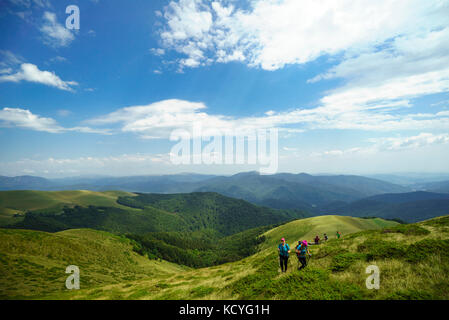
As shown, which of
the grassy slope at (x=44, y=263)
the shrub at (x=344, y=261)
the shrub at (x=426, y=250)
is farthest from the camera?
the grassy slope at (x=44, y=263)

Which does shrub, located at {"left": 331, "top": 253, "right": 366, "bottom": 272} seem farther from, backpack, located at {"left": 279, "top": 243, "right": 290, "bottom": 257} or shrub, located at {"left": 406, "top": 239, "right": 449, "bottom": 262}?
backpack, located at {"left": 279, "top": 243, "right": 290, "bottom": 257}

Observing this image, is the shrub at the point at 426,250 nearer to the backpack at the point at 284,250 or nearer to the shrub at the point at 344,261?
the shrub at the point at 344,261

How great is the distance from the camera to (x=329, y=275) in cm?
1312

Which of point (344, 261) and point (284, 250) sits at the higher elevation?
point (284, 250)

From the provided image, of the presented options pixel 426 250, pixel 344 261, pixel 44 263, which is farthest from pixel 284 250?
pixel 44 263

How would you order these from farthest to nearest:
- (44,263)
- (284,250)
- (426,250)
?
(44,263) < (284,250) < (426,250)

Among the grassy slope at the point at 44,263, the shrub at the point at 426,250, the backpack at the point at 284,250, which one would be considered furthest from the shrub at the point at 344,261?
the grassy slope at the point at 44,263

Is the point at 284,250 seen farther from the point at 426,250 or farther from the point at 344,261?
the point at 426,250

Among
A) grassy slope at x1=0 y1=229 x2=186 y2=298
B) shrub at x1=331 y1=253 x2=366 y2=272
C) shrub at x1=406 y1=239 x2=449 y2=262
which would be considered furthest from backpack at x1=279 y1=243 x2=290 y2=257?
grassy slope at x1=0 y1=229 x2=186 y2=298

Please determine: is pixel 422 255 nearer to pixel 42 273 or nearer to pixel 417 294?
pixel 417 294
